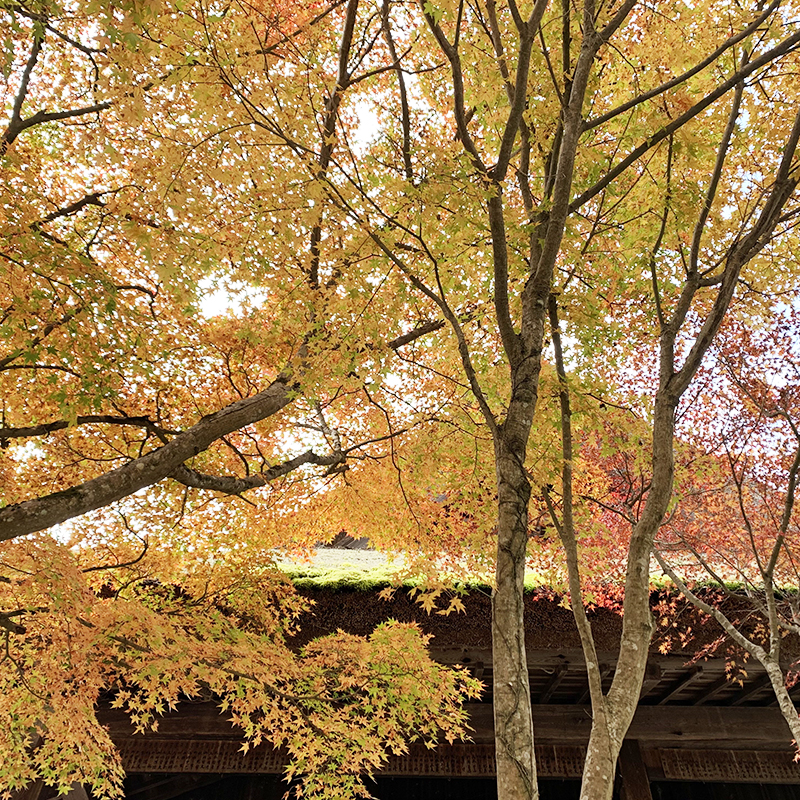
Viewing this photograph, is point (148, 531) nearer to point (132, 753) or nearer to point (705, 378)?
point (132, 753)

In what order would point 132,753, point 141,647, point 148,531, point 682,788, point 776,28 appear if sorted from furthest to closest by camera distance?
point 682,788 < point 132,753 < point 148,531 < point 141,647 < point 776,28

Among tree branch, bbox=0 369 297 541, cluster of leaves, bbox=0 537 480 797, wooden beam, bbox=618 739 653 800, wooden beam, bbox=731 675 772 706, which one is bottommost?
wooden beam, bbox=618 739 653 800

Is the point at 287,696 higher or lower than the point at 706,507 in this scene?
lower

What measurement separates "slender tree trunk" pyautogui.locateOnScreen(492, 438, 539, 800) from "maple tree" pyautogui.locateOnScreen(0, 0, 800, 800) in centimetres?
1

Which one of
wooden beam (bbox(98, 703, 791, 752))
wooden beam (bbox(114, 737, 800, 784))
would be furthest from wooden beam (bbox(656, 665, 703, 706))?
wooden beam (bbox(114, 737, 800, 784))

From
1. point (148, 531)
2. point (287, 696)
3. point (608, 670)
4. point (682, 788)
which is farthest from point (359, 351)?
point (682, 788)

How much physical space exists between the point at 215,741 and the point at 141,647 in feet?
12.2

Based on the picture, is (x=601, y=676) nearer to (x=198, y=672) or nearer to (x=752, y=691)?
(x=752, y=691)

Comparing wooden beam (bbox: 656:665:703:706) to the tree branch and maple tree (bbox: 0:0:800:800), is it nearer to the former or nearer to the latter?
maple tree (bbox: 0:0:800:800)

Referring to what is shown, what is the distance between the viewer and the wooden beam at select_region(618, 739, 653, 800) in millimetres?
6234

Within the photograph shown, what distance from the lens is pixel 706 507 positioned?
271 inches

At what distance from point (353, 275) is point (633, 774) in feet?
22.3

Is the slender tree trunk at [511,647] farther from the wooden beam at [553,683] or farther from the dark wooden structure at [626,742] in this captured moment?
the wooden beam at [553,683]

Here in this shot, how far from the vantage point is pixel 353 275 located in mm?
3828
